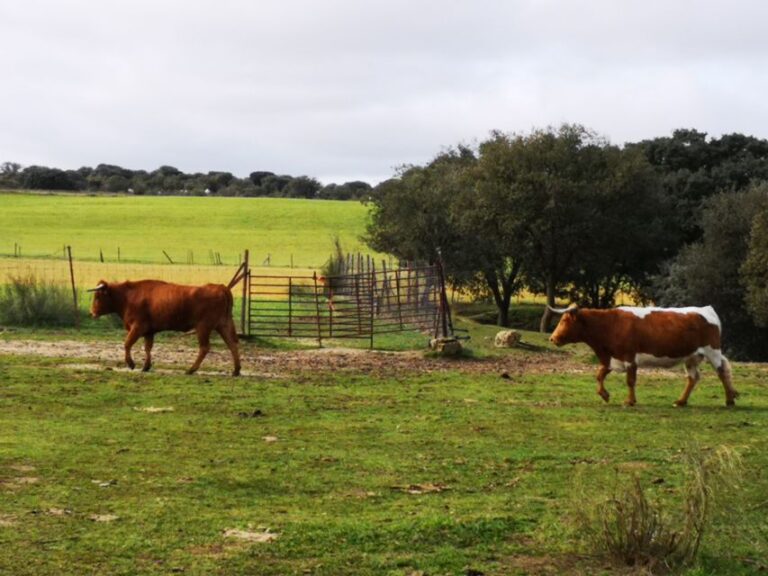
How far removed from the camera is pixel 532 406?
1448 centimetres

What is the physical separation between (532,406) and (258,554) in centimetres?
799

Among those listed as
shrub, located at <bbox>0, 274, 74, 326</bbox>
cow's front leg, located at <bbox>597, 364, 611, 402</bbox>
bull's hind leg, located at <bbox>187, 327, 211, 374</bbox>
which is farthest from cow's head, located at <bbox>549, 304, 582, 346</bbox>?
shrub, located at <bbox>0, 274, 74, 326</bbox>

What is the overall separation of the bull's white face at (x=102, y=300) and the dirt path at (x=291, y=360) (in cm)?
87

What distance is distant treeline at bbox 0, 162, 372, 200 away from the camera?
115875 millimetres

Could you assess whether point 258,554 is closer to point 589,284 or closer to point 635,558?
point 635,558

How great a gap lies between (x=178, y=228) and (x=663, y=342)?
226ft

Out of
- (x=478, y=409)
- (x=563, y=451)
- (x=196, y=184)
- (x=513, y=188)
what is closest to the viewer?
(x=563, y=451)

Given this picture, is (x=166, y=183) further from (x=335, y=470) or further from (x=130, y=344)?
(x=335, y=470)

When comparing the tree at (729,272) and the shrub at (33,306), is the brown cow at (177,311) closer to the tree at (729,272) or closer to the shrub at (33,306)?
the shrub at (33,306)

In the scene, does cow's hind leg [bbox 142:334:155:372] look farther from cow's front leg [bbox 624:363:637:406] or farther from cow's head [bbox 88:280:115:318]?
cow's front leg [bbox 624:363:637:406]

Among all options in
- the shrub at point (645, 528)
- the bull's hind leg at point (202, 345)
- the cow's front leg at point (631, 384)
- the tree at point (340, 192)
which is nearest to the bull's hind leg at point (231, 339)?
the bull's hind leg at point (202, 345)

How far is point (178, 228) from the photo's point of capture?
80750mm

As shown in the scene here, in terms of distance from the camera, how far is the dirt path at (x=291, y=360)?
1853cm

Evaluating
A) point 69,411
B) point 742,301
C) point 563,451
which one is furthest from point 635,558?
point 742,301
